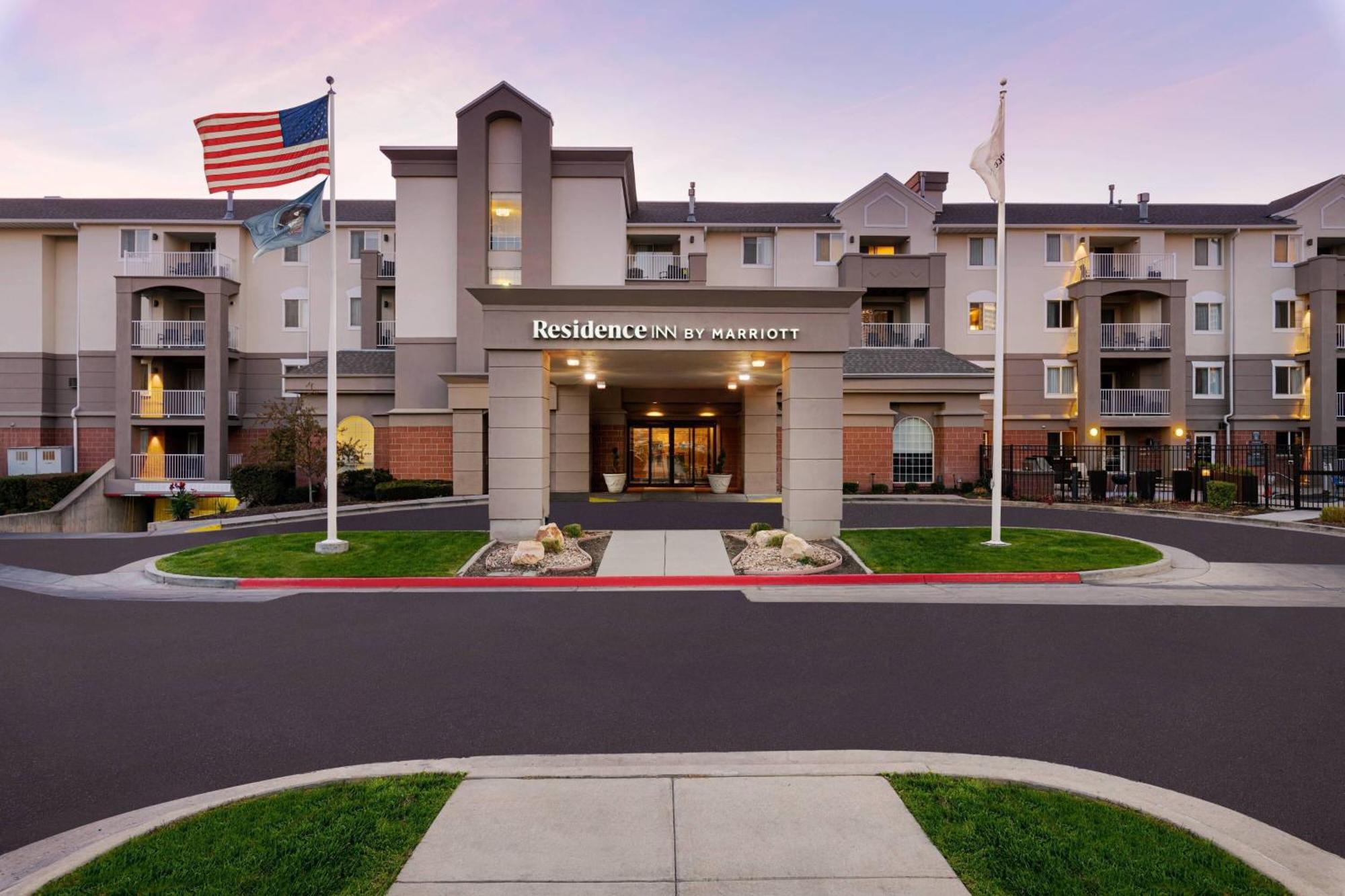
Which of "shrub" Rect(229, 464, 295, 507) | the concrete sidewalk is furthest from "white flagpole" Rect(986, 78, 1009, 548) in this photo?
"shrub" Rect(229, 464, 295, 507)

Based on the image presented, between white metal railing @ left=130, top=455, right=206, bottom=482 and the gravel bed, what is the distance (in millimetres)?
24404

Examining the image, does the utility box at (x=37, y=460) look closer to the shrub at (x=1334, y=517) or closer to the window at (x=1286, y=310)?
the shrub at (x=1334, y=517)

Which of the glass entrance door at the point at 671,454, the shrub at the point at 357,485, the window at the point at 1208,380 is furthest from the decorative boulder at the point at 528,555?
the window at the point at 1208,380

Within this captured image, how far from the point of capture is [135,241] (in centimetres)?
3375

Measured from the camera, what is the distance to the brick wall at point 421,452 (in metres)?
28.9

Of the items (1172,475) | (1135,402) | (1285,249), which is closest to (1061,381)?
(1135,402)

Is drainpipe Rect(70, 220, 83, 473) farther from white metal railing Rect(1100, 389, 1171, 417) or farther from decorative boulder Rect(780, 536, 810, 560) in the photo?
white metal railing Rect(1100, 389, 1171, 417)

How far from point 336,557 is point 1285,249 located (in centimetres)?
4434

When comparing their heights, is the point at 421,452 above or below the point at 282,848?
above

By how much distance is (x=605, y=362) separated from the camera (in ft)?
63.8

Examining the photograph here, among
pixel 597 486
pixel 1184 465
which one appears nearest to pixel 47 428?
pixel 597 486

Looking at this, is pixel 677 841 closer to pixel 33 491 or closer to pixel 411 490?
pixel 411 490

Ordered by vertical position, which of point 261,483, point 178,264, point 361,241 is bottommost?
point 261,483

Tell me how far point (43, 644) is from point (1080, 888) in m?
11.5
